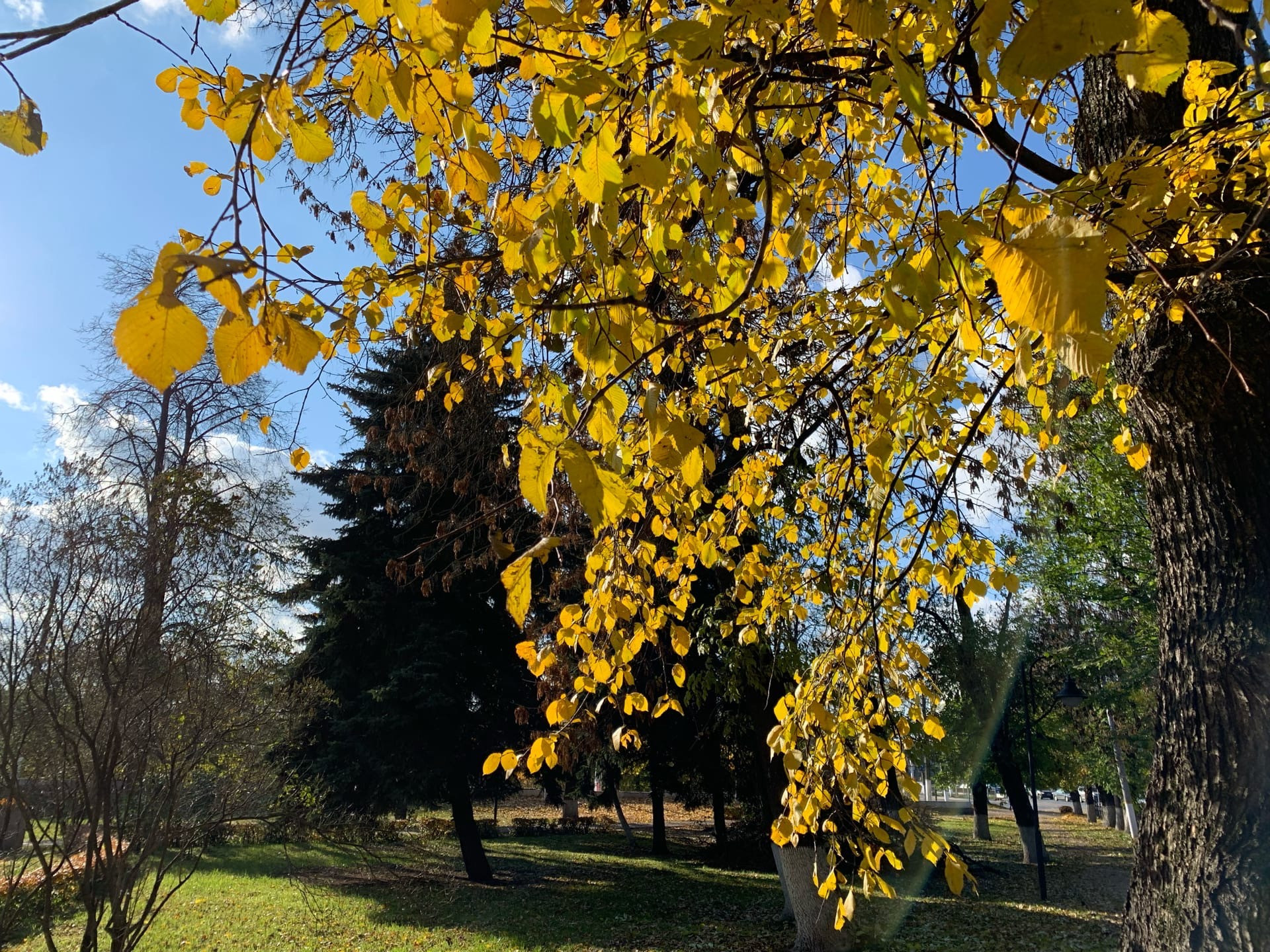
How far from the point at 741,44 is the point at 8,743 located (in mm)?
6305

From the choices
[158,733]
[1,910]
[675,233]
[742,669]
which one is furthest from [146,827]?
[675,233]

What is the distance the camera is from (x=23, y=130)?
108 cm

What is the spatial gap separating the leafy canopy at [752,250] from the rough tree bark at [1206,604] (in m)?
0.18

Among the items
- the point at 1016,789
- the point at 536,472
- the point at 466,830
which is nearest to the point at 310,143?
the point at 536,472

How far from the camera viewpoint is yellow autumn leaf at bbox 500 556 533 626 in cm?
122

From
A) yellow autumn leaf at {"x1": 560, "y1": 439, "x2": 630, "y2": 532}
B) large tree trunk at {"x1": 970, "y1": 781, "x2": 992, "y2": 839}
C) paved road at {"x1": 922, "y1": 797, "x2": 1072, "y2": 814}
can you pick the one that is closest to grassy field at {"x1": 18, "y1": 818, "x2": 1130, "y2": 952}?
large tree trunk at {"x1": 970, "y1": 781, "x2": 992, "y2": 839}

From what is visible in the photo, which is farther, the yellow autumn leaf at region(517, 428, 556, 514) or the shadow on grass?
the shadow on grass

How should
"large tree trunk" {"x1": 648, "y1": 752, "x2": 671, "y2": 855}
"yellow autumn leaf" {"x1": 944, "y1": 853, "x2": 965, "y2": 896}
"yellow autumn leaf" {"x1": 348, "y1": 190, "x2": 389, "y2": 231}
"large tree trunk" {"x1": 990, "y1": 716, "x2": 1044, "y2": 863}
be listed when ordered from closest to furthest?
"yellow autumn leaf" {"x1": 348, "y1": 190, "x2": 389, "y2": 231}, "yellow autumn leaf" {"x1": 944, "y1": 853, "x2": 965, "y2": 896}, "large tree trunk" {"x1": 990, "y1": 716, "x2": 1044, "y2": 863}, "large tree trunk" {"x1": 648, "y1": 752, "x2": 671, "y2": 855}

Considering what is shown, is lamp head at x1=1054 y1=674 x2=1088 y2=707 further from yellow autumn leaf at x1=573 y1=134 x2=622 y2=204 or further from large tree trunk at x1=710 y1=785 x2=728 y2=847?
yellow autumn leaf at x1=573 y1=134 x2=622 y2=204

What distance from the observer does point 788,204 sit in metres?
1.60

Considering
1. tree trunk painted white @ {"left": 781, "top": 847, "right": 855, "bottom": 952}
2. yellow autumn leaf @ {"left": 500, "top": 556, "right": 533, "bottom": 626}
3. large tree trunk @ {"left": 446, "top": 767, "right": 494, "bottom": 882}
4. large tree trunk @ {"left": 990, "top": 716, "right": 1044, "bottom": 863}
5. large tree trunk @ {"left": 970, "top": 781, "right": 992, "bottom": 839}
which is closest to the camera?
yellow autumn leaf @ {"left": 500, "top": 556, "right": 533, "bottom": 626}

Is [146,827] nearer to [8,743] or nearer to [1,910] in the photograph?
[8,743]

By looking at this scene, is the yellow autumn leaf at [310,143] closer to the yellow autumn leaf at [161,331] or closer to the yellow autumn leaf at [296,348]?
the yellow autumn leaf at [296,348]

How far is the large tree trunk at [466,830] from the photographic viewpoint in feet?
41.1
